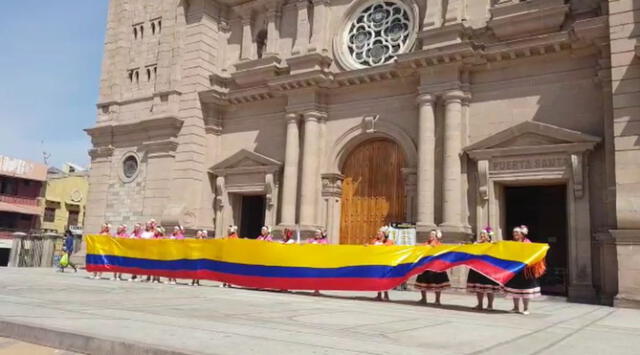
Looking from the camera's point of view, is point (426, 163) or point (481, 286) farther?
point (426, 163)

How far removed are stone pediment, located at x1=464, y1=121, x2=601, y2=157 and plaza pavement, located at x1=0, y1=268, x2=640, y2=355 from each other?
601cm

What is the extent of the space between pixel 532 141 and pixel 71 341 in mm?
14286

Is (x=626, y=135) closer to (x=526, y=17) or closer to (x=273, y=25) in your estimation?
(x=526, y=17)

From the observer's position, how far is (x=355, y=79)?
2022 centimetres

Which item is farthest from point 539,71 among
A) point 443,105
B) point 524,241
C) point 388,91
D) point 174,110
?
point 174,110

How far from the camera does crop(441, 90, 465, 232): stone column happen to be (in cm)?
1706

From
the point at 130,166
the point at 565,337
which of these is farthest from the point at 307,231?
the point at 565,337

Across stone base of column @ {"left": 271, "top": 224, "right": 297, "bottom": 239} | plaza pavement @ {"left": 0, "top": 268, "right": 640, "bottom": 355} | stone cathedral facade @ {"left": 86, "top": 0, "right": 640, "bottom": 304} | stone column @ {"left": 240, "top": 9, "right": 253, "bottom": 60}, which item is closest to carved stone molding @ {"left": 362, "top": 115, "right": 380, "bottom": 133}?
stone cathedral facade @ {"left": 86, "top": 0, "right": 640, "bottom": 304}

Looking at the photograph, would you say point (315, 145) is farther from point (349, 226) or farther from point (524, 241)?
point (524, 241)

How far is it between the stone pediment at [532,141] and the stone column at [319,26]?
297 inches

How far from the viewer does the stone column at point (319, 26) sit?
21.4 metres

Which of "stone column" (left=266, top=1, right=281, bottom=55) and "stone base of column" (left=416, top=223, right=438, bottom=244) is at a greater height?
"stone column" (left=266, top=1, right=281, bottom=55)

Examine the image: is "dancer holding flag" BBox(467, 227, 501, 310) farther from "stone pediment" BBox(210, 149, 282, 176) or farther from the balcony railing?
the balcony railing

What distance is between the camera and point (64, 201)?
5303 centimetres
